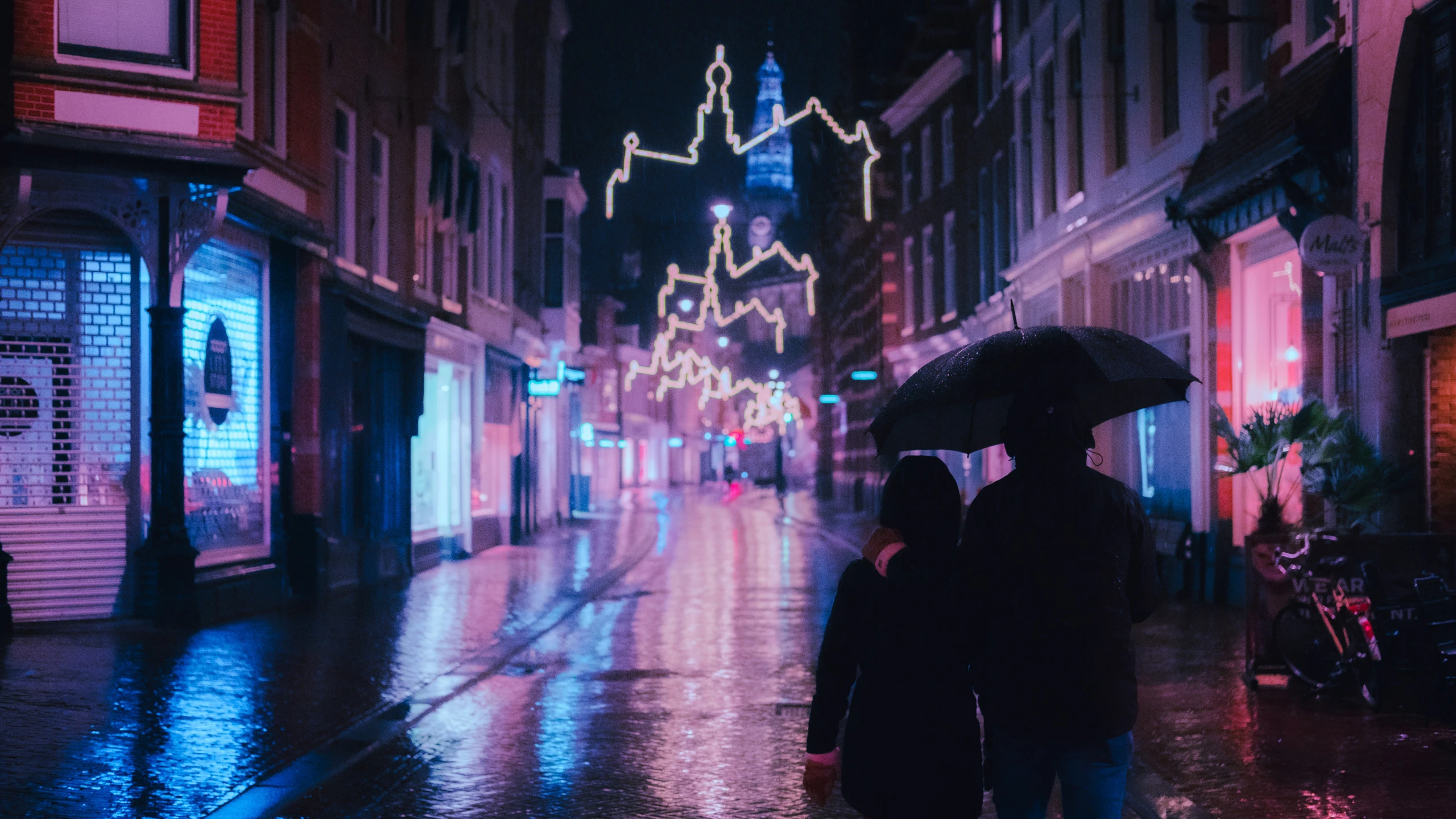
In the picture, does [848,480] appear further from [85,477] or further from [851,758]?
[851,758]

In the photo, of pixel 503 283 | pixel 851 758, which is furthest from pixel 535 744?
pixel 503 283

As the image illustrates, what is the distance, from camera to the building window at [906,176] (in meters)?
36.7

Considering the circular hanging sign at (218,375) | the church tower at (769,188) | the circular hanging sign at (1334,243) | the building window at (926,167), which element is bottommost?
the circular hanging sign at (218,375)

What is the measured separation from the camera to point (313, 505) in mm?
16219

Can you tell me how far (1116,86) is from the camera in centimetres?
1991

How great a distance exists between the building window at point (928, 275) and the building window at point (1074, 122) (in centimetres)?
1184

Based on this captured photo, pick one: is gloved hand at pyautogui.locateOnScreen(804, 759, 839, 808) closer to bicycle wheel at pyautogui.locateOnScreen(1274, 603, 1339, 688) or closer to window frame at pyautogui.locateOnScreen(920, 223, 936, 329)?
bicycle wheel at pyautogui.locateOnScreen(1274, 603, 1339, 688)

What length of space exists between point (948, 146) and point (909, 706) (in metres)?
30.3

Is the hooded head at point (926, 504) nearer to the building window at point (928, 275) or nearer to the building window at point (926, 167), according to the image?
the building window at point (928, 275)

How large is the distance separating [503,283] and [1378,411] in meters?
19.6

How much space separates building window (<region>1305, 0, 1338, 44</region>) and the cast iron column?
11.2m

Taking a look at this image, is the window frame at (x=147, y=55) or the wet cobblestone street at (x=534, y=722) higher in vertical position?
the window frame at (x=147, y=55)

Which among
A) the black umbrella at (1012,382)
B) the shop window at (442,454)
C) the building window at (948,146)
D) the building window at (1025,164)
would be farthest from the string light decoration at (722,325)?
the black umbrella at (1012,382)

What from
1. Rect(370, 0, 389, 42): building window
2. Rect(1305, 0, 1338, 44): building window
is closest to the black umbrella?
Rect(1305, 0, 1338, 44): building window
